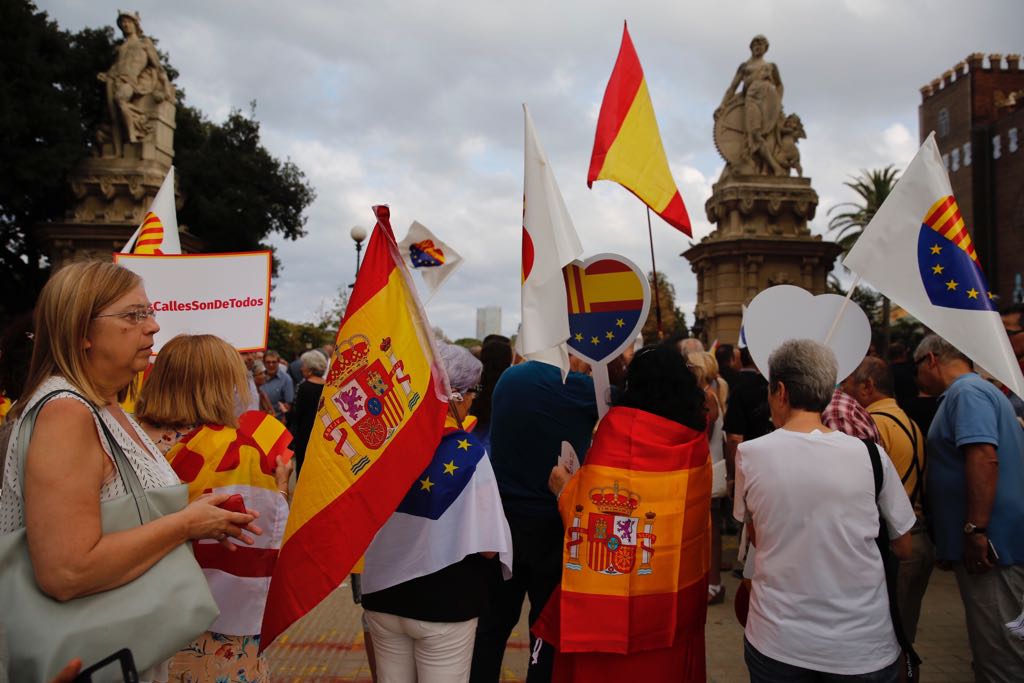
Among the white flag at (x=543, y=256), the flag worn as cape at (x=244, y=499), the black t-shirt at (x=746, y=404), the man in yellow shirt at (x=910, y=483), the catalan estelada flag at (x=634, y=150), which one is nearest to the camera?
the flag worn as cape at (x=244, y=499)

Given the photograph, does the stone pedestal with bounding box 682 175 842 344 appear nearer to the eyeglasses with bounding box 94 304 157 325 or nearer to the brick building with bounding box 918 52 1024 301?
the eyeglasses with bounding box 94 304 157 325

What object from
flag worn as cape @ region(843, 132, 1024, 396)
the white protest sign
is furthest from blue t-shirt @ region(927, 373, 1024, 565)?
the white protest sign

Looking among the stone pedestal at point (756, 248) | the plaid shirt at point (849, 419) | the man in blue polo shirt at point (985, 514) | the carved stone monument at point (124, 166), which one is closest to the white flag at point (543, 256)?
the plaid shirt at point (849, 419)

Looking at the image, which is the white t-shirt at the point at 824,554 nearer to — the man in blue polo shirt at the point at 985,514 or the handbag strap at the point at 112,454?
the man in blue polo shirt at the point at 985,514

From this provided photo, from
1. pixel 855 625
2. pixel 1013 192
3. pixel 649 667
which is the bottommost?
pixel 649 667

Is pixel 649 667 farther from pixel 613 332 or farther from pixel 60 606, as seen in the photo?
pixel 60 606

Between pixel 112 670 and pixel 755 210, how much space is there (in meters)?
19.5

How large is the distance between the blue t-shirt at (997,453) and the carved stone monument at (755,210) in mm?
15055

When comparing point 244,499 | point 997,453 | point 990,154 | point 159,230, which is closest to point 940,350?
point 997,453

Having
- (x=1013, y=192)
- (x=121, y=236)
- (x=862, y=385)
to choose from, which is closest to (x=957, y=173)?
(x=1013, y=192)

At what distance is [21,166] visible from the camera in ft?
72.4

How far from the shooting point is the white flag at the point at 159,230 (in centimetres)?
598

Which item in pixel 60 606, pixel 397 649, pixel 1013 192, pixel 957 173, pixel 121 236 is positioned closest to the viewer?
pixel 60 606

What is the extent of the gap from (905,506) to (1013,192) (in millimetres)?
48048
